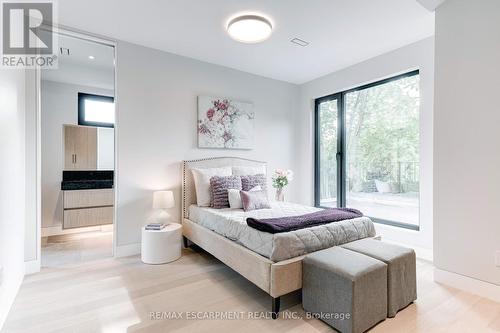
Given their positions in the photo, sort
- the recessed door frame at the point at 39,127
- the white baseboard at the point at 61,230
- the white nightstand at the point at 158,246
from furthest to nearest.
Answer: the white baseboard at the point at 61,230 → the white nightstand at the point at 158,246 → the recessed door frame at the point at 39,127

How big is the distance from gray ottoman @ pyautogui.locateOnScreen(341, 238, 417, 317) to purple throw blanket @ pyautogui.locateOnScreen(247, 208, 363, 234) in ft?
1.08

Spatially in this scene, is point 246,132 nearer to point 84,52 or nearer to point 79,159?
point 84,52

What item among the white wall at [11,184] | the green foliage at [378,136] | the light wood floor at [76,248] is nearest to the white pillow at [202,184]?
the light wood floor at [76,248]

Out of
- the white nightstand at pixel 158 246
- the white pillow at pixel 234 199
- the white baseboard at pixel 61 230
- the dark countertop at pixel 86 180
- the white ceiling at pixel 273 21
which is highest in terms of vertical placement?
the white ceiling at pixel 273 21

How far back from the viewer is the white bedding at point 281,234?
199 cm

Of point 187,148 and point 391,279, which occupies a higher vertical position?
point 187,148

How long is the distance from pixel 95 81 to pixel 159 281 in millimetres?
3739

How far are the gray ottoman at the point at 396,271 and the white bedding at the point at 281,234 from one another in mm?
198

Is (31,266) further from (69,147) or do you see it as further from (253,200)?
(253,200)

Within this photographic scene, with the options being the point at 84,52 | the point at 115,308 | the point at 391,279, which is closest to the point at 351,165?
the point at 391,279

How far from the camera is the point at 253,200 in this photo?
10.3 feet

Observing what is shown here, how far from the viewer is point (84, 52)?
11.4ft

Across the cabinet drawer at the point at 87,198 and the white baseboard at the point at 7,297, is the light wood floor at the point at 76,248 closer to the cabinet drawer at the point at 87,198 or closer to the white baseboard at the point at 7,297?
the cabinet drawer at the point at 87,198

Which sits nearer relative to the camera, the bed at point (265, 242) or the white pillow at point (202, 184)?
the bed at point (265, 242)
